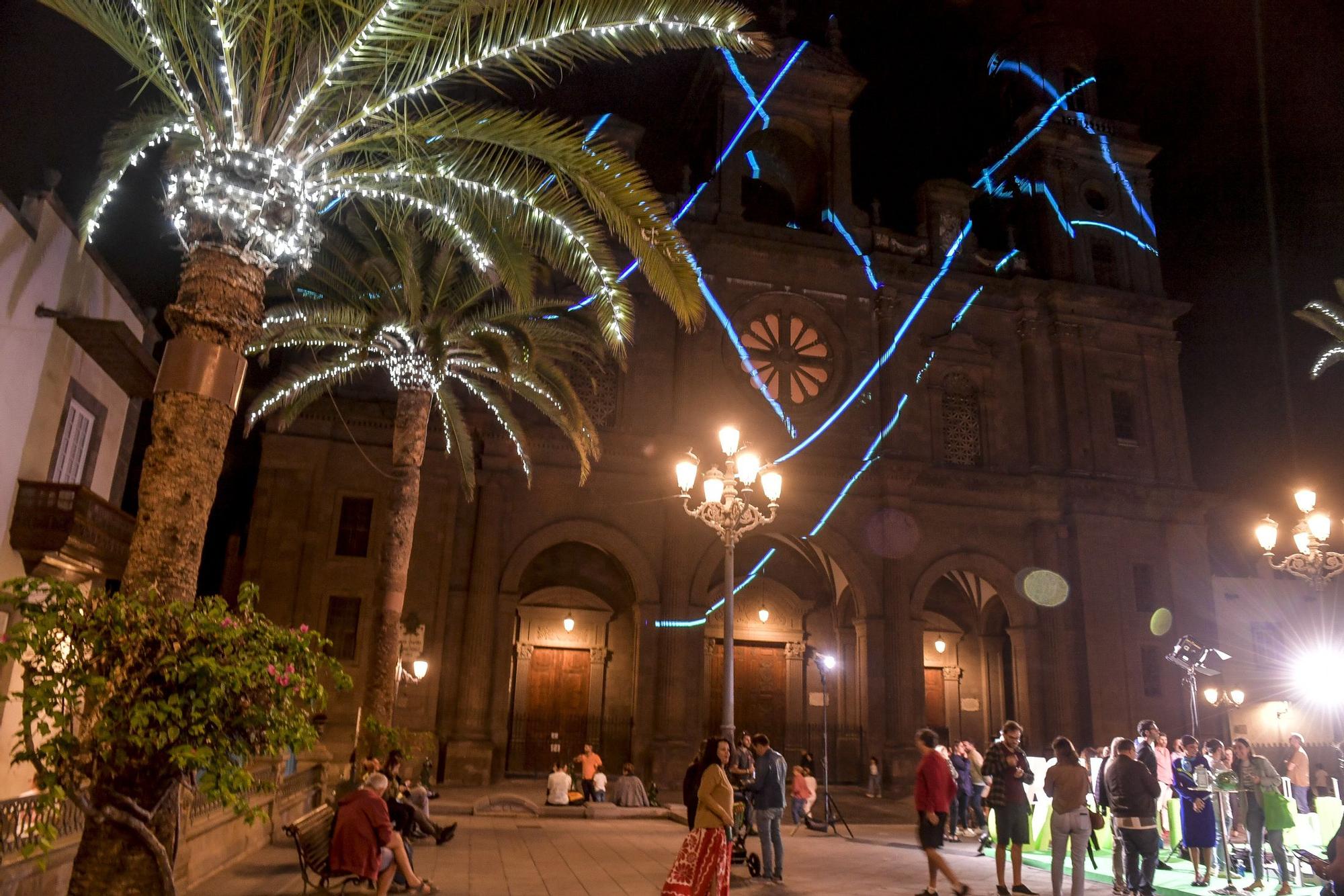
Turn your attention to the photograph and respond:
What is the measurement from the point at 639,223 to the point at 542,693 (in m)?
19.7

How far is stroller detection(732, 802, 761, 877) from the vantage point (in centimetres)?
1127

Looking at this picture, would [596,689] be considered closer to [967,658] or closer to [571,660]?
[571,660]

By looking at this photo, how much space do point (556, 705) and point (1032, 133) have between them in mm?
23738

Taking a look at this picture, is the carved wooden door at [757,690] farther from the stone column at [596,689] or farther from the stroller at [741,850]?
the stroller at [741,850]

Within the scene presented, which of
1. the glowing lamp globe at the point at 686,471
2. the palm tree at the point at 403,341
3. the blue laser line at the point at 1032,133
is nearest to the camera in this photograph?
the glowing lamp globe at the point at 686,471

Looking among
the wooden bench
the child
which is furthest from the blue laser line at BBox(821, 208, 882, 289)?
the wooden bench

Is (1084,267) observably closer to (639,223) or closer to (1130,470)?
(1130,470)

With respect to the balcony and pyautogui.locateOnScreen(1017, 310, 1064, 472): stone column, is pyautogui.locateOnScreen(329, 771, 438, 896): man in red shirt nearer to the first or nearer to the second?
the balcony

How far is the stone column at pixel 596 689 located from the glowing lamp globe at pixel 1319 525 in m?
17.3

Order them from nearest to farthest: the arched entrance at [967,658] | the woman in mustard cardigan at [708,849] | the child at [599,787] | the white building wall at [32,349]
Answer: the woman in mustard cardigan at [708,849] < the white building wall at [32,349] < the child at [599,787] < the arched entrance at [967,658]

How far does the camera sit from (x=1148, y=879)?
10.2m

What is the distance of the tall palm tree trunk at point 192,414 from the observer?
22.4ft

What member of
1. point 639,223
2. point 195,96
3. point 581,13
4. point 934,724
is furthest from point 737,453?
point 934,724

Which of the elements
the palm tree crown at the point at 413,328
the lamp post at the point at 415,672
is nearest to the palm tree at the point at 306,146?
the palm tree crown at the point at 413,328
